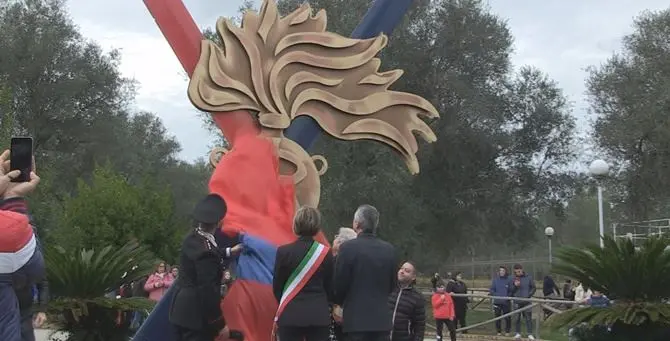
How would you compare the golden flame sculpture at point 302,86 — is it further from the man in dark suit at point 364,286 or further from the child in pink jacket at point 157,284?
the child in pink jacket at point 157,284

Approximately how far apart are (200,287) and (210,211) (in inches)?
21.5

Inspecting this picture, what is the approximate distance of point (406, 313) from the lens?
606 centimetres

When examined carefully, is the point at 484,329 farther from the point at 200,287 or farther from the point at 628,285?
the point at 200,287

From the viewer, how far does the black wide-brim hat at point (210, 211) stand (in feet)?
17.6

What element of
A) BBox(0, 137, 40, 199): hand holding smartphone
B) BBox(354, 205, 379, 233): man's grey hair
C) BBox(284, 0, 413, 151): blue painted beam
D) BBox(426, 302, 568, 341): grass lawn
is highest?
BBox(284, 0, 413, 151): blue painted beam

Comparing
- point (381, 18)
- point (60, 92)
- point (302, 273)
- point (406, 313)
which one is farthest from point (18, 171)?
point (60, 92)

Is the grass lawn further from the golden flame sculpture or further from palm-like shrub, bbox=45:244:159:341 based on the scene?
palm-like shrub, bbox=45:244:159:341

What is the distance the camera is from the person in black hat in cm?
509

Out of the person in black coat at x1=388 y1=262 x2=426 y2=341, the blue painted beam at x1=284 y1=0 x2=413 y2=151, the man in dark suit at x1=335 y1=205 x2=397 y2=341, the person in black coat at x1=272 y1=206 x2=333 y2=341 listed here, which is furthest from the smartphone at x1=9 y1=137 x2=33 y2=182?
the blue painted beam at x1=284 y1=0 x2=413 y2=151

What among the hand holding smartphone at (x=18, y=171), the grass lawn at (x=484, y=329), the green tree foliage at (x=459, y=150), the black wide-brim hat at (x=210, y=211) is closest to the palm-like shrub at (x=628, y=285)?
the grass lawn at (x=484, y=329)

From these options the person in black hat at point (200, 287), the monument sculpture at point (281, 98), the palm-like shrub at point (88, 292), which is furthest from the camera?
the palm-like shrub at point (88, 292)

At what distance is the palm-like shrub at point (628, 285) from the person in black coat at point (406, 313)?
1532 millimetres

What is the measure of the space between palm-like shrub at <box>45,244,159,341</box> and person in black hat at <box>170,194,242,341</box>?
2.44 meters

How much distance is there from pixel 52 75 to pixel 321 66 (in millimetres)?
20352
